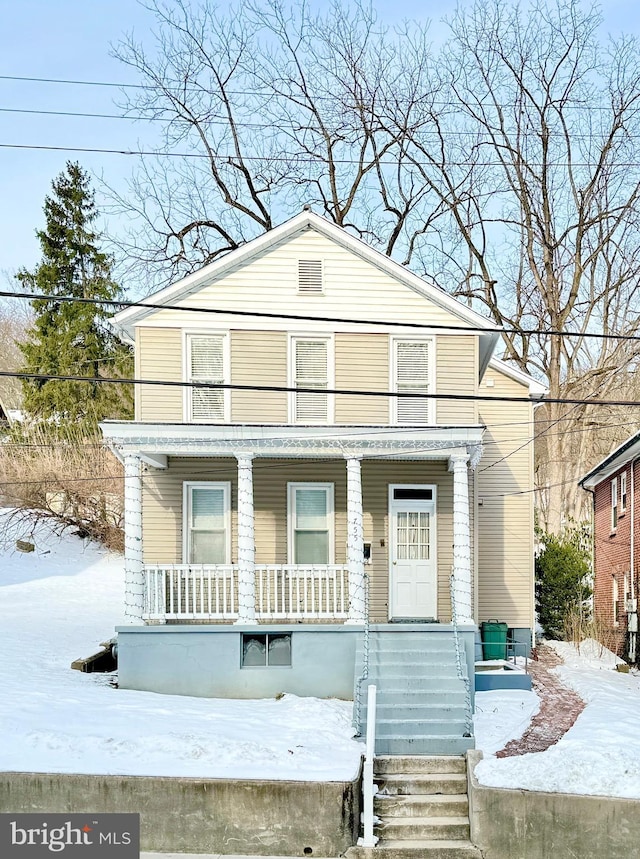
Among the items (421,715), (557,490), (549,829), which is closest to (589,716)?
(421,715)

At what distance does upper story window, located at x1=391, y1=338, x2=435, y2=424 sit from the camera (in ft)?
54.6

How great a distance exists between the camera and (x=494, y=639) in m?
18.1

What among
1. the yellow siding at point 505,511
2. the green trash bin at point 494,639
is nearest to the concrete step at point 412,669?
the green trash bin at point 494,639

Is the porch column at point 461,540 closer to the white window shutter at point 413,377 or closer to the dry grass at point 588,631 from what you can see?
the white window shutter at point 413,377

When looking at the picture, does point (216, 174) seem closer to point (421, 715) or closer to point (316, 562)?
point (316, 562)

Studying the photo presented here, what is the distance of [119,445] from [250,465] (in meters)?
2.20

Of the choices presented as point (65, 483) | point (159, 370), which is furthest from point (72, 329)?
→ point (159, 370)

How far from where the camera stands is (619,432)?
122 ft

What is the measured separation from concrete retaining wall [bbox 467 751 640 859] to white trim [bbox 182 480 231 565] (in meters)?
7.73

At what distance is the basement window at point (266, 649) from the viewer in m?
14.7

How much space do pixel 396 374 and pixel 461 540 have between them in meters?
3.42

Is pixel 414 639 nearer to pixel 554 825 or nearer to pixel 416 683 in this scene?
pixel 416 683

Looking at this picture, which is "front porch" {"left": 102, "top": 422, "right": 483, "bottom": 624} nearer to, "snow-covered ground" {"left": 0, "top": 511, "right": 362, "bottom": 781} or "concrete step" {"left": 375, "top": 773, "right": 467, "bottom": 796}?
"snow-covered ground" {"left": 0, "top": 511, "right": 362, "bottom": 781}

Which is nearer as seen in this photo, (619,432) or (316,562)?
(316,562)
